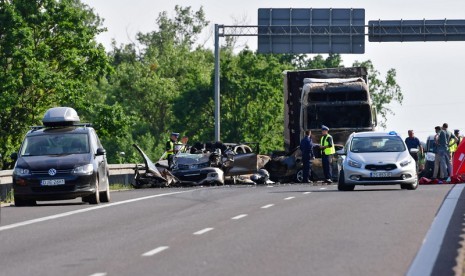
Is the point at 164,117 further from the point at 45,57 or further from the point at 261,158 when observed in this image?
the point at 261,158

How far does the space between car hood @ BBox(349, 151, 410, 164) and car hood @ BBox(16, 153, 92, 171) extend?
804 centimetres

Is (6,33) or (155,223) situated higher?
(6,33)

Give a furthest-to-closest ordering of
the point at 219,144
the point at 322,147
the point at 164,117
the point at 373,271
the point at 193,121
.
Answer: the point at 164,117 → the point at 193,121 → the point at 219,144 → the point at 322,147 → the point at 373,271

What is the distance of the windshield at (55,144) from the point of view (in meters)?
28.5

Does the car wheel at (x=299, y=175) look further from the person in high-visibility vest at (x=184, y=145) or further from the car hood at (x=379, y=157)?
the car hood at (x=379, y=157)

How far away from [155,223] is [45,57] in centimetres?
4695

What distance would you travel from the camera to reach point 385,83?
158 meters

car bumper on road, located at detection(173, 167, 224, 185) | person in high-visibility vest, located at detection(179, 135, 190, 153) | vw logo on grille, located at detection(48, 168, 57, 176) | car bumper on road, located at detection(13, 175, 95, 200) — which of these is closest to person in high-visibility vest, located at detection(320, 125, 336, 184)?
car bumper on road, located at detection(173, 167, 224, 185)

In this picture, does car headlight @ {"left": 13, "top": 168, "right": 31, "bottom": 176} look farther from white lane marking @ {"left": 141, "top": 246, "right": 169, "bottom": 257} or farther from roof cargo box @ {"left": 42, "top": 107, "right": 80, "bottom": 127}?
white lane marking @ {"left": 141, "top": 246, "right": 169, "bottom": 257}

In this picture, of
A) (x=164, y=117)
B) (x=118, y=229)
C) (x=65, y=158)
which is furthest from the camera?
(x=164, y=117)

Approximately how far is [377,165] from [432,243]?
1693 cm

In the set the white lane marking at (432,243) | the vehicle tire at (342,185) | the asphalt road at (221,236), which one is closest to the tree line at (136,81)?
the vehicle tire at (342,185)

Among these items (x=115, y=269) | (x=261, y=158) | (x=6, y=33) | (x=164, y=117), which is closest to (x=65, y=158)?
(x=115, y=269)

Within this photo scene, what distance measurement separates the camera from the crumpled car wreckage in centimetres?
4041
